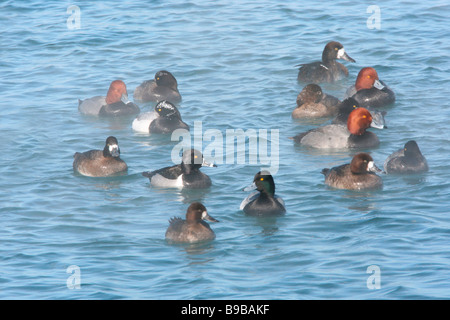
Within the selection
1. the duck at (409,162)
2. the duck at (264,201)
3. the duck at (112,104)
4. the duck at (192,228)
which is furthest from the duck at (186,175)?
the duck at (112,104)

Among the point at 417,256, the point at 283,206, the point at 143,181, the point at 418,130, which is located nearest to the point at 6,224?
the point at 143,181

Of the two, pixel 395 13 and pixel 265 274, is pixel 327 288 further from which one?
pixel 395 13

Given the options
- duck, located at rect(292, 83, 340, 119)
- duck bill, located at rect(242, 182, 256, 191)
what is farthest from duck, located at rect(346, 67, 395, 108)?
duck bill, located at rect(242, 182, 256, 191)

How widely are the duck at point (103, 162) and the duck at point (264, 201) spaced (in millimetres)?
3253

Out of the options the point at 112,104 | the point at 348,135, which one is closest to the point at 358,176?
the point at 348,135

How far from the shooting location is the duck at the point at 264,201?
1302 cm

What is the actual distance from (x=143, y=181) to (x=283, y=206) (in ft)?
10.6

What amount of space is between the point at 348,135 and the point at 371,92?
287cm

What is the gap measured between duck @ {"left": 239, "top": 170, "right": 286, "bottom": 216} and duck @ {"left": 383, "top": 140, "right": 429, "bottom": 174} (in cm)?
270

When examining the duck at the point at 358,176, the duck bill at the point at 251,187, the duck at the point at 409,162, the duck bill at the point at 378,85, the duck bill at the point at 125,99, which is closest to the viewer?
the duck bill at the point at 251,187

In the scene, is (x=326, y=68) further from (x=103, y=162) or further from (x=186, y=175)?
(x=103, y=162)

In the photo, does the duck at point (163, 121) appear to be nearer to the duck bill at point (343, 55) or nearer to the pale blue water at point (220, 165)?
the pale blue water at point (220, 165)

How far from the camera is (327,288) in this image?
34.8 ft

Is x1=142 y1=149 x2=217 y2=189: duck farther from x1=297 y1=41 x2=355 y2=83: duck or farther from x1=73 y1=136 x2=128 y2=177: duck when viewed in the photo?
x1=297 y1=41 x2=355 y2=83: duck
